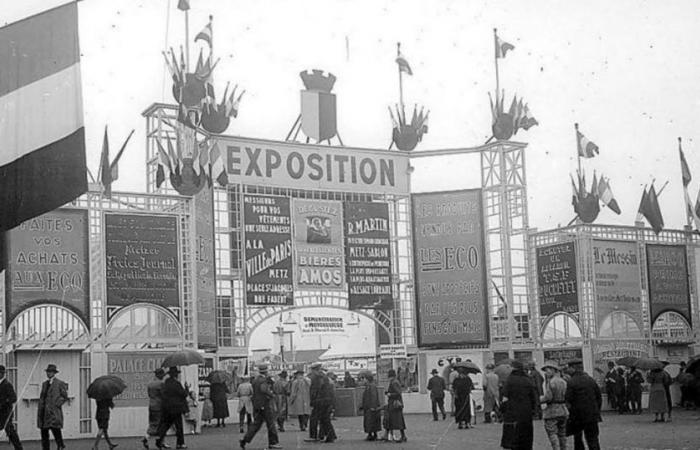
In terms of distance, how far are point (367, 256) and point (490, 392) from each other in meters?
Answer: 7.60

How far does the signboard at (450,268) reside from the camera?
3378cm

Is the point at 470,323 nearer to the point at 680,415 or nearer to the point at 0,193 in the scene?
the point at 680,415

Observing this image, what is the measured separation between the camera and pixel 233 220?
3097 cm

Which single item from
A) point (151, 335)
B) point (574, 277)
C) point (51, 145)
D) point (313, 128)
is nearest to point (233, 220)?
point (313, 128)

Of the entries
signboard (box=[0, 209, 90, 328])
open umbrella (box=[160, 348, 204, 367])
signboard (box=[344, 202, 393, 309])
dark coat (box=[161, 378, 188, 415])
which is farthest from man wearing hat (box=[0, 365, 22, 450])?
signboard (box=[344, 202, 393, 309])

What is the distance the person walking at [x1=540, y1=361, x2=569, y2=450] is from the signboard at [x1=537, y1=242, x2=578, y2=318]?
18.1 m

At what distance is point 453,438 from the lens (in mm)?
21734

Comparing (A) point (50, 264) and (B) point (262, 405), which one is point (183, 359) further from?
(B) point (262, 405)

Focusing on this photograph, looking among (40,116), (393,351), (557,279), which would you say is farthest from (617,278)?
(40,116)

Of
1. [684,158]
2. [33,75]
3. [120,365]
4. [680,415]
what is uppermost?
[684,158]

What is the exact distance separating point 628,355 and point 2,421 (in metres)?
21.6

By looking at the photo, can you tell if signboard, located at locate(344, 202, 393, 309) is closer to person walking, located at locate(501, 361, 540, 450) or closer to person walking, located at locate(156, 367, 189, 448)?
person walking, located at locate(156, 367, 189, 448)

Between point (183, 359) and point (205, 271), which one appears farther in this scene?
point (205, 271)

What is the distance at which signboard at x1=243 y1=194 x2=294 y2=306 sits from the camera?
101 feet
